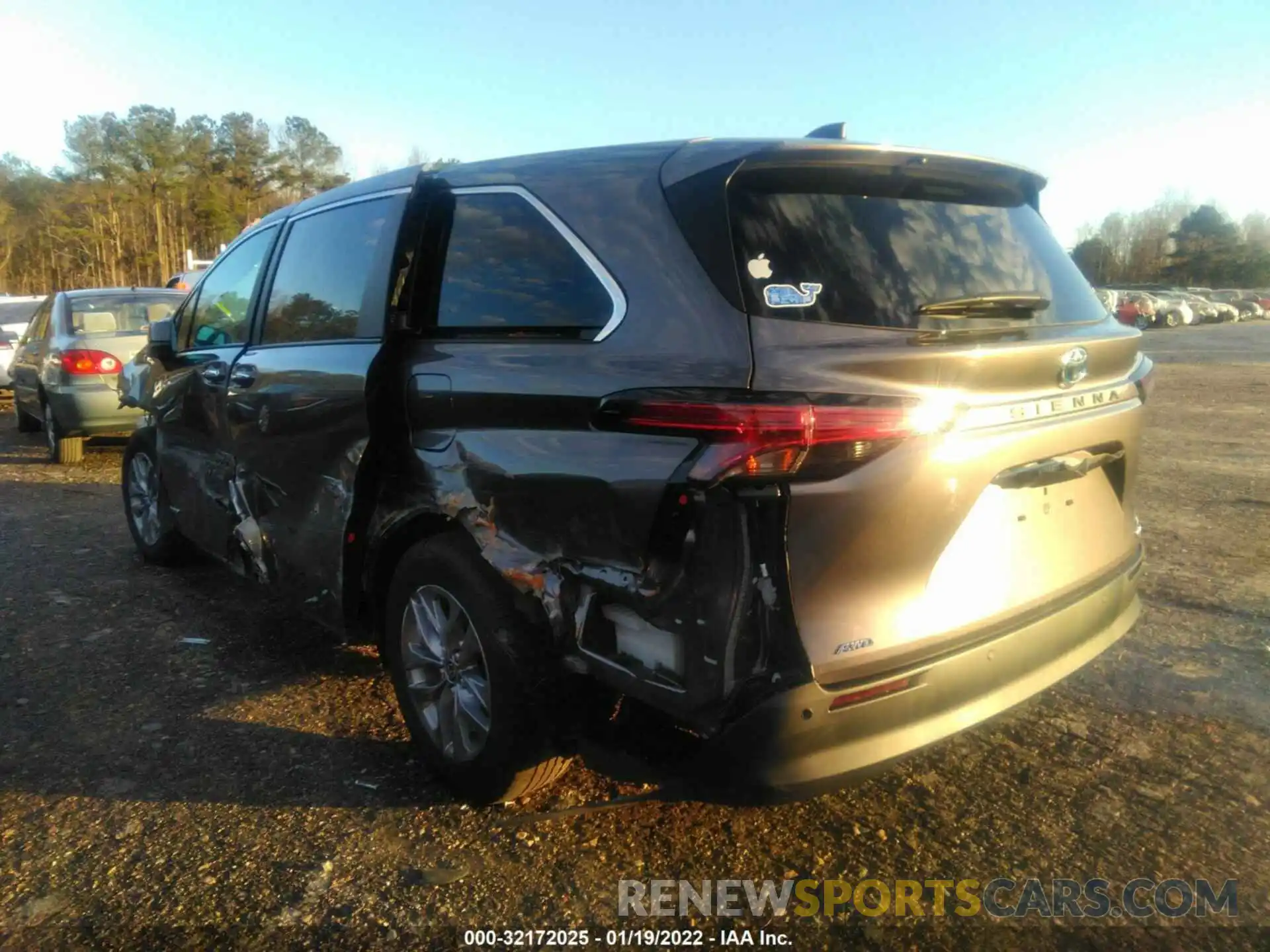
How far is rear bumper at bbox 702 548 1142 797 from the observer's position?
2199 mm

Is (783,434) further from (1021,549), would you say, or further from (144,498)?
(144,498)

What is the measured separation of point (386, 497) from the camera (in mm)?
3211

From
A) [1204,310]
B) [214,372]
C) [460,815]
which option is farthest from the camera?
[1204,310]

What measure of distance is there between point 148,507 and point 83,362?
421cm

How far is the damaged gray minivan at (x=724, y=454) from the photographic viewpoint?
221 centimetres

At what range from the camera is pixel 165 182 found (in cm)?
4447

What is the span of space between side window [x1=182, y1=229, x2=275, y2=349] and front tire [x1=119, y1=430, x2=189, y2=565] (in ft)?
2.93

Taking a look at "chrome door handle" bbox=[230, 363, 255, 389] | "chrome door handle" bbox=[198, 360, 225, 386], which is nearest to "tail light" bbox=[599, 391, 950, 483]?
"chrome door handle" bbox=[230, 363, 255, 389]

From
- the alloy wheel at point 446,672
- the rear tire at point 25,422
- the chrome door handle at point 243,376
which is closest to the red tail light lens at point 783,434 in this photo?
the alloy wheel at point 446,672

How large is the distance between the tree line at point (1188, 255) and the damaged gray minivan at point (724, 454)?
266 ft

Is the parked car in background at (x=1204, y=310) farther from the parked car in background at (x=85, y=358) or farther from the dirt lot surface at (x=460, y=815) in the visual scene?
the dirt lot surface at (x=460, y=815)

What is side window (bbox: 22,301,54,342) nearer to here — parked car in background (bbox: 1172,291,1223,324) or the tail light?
the tail light

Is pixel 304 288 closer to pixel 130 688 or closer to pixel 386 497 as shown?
pixel 386 497

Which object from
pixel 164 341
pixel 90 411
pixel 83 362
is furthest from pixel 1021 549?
pixel 83 362
